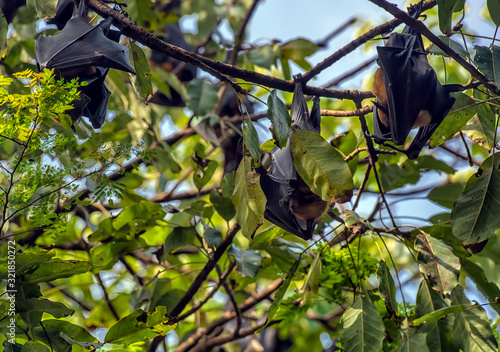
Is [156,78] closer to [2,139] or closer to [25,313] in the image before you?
[2,139]

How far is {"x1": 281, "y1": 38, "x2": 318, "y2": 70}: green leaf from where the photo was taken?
113 inches

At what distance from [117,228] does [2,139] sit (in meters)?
0.84

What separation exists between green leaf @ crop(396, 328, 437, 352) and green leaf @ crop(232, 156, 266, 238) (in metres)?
0.65

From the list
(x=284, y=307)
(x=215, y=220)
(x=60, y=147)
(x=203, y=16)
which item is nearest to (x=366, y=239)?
(x=215, y=220)

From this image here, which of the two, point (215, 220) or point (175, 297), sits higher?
point (215, 220)

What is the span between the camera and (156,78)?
3115 mm

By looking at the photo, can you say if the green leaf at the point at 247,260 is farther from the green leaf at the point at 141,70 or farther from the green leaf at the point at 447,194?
the green leaf at the point at 447,194

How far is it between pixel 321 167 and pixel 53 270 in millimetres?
913

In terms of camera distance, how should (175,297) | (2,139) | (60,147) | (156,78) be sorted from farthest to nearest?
1. (156,78)
2. (175,297)
3. (60,147)
4. (2,139)

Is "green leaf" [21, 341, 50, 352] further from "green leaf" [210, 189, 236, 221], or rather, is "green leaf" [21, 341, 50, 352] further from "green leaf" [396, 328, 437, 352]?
"green leaf" [396, 328, 437, 352]

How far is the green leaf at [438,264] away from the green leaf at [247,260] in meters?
0.63

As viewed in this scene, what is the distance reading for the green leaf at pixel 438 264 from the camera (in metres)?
1.74

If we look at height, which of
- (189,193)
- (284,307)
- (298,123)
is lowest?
(284,307)

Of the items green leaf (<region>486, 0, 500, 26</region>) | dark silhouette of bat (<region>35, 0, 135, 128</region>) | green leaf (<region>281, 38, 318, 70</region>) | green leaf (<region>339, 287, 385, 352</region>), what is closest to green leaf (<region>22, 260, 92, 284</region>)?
dark silhouette of bat (<region>35, 0, 135, 128</region>)
